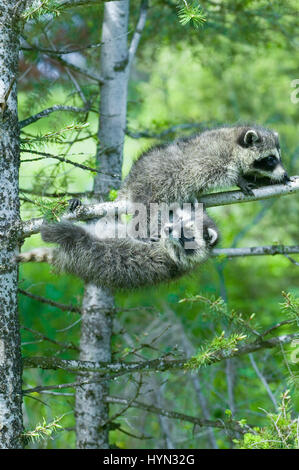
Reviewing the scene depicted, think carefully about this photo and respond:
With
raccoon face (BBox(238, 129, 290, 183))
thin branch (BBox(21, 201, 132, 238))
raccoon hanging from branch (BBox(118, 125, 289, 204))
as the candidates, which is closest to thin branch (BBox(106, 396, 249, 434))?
thin branch (BBox(21, 201, 132, 238))

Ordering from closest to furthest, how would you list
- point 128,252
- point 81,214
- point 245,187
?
point 81,214 < point 245,187 < point 128,252

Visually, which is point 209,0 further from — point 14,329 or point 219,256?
point 14,329

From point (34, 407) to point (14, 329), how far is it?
4.24 meters

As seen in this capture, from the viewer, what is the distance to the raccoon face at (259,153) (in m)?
4.73

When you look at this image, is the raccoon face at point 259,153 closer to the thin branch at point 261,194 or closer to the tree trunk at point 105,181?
the thin branch at point 261,194

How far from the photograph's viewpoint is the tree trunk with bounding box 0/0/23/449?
10.3 feet

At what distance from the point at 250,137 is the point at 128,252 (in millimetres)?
1428

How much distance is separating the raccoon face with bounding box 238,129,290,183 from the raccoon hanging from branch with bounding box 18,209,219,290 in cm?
59

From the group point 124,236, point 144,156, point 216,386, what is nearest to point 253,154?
point 144,156

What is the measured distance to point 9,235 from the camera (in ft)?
10.8

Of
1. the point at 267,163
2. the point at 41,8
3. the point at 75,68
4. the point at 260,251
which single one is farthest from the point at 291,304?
the point at 75,68

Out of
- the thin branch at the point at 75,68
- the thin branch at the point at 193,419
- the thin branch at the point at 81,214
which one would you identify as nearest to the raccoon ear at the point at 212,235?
the thin branch at the point at 81,214

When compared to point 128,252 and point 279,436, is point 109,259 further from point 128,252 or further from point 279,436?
point 279,436

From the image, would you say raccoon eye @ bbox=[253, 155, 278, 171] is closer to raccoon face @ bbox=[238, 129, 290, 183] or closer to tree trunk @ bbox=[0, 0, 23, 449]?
raccoon face @ bbox=[238, 129, 290, 183]
